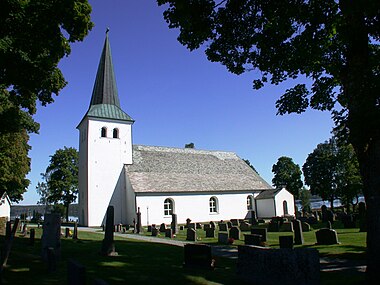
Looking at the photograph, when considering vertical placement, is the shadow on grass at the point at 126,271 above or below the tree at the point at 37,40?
below

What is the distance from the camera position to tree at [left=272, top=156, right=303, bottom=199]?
5995cm

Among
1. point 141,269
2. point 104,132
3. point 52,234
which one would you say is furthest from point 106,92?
point 141,269

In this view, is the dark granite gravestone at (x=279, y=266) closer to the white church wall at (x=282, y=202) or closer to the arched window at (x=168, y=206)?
the arched window at (x=168, y=206)

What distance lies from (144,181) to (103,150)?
5.86 meters

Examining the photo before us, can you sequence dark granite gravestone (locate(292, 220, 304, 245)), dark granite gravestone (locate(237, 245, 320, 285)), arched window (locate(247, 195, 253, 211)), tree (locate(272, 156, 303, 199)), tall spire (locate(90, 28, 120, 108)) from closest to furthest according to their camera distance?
1. dark granite gravestone (locate(237, 245, 320, 285))
2. dark granite gravestone (locate(292, 220, 304, 245))
3. tall spire (locate(90, 28, 120, 108))
4. arched window (locate(247, 195, 253, 211))
5. tree (locate(272, 156, 303, 199))

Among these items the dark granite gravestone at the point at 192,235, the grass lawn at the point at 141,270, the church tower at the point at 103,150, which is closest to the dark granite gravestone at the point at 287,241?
the grass lawn at the point at 141,270

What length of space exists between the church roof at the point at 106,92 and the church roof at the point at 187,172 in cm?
507

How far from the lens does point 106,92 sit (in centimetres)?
3669

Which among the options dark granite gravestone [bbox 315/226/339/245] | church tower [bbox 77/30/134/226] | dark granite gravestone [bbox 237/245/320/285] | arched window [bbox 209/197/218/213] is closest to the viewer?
dark granite gravestone [bbox 237/245/320/285]

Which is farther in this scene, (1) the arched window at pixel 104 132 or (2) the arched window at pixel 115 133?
(2) the arched window at pixel 115 133

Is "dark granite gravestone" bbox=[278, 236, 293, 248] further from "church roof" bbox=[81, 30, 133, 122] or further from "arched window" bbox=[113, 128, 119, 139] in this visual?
"church roof" bbox=[81, 30, 133, 122]

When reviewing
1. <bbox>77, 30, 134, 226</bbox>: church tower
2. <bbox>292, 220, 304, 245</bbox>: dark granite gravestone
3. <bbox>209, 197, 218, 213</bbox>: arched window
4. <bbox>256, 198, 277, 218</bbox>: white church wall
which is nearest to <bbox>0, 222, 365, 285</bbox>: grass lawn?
<bbox>292, 220, 304, 245</bbox>: dark granite gravestone

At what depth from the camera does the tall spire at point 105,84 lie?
36.4 m

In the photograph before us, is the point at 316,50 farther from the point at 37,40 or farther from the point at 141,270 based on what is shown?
the point at 37,40
